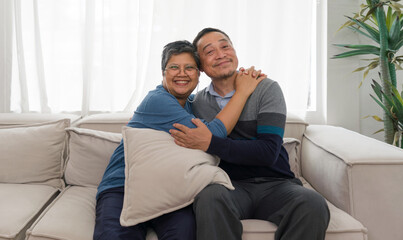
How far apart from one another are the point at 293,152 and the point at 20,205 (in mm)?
1324

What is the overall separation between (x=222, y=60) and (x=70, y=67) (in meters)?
1.25

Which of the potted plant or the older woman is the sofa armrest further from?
the potted plant

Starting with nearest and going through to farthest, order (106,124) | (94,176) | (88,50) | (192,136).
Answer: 1. (192,136)
2. (94,176)
3. (106,124)
4. (88,50)

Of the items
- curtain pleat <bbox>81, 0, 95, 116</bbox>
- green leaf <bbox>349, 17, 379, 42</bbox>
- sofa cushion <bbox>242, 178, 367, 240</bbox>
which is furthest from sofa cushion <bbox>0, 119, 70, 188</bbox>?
green leaf <bbox>349, 17, 379, 42</bbox>

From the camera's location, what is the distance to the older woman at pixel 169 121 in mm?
1196

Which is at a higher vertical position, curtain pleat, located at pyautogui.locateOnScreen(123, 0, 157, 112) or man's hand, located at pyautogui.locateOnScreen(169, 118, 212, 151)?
curtain pleat, located at pyautogui.locateOnScreen(123, 0, 157, 112)

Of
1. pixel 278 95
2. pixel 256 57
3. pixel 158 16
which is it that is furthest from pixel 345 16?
pixel 158 16

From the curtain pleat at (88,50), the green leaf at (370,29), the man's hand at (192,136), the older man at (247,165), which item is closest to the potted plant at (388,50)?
the green leaf at (370,29)

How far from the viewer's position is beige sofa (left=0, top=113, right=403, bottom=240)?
1.28m

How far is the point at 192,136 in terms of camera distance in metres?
1.32

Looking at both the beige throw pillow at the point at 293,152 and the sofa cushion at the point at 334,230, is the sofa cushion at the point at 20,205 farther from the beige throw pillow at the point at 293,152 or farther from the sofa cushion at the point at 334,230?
the beige throw pillow at the point at 293,152

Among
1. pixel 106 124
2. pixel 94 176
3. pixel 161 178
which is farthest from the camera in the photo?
pixel 106 124

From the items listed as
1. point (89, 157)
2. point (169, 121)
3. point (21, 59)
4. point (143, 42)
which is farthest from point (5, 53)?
point (169, 121)

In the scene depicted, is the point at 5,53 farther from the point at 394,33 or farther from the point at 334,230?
the point at 394,33
